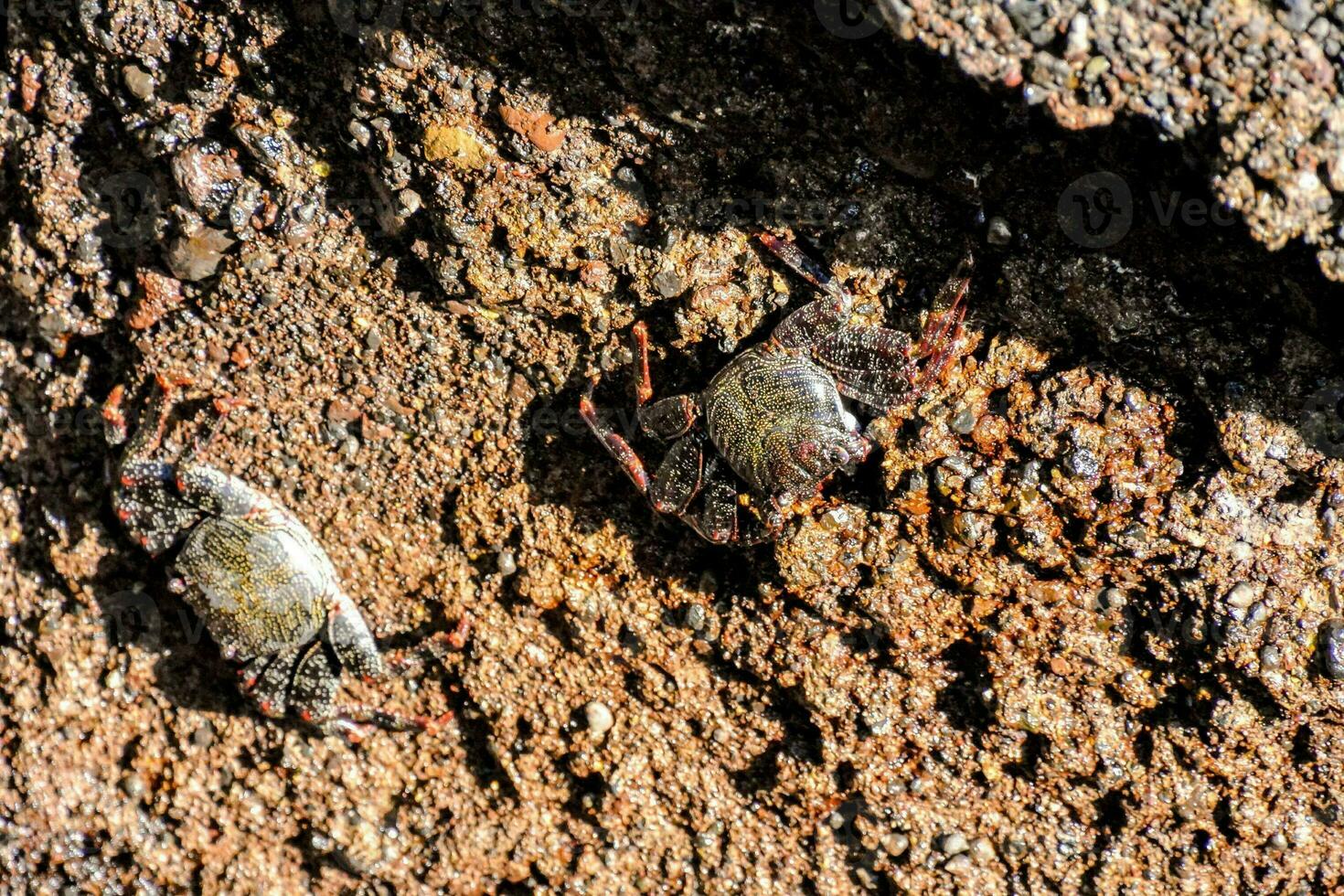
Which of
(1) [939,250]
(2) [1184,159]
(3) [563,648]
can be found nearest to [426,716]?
(3) [563,648]

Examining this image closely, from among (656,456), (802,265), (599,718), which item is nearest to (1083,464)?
(802,265)

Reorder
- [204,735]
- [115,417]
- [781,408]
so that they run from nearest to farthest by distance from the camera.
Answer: [781,408] < [115,417] < [204,735]

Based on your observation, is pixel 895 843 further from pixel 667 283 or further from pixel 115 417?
pixel 115 417

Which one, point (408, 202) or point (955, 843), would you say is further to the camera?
point (955, 843)

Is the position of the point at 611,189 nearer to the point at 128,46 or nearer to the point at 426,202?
the point at 426,202

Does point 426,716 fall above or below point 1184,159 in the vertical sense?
below

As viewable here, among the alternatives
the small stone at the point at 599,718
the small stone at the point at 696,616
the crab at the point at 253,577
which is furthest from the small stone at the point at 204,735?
the small stone at the point at 696,616

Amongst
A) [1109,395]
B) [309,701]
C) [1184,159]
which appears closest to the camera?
[1184,159]

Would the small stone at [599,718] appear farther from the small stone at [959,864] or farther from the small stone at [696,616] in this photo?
the small stone at [959,864]
